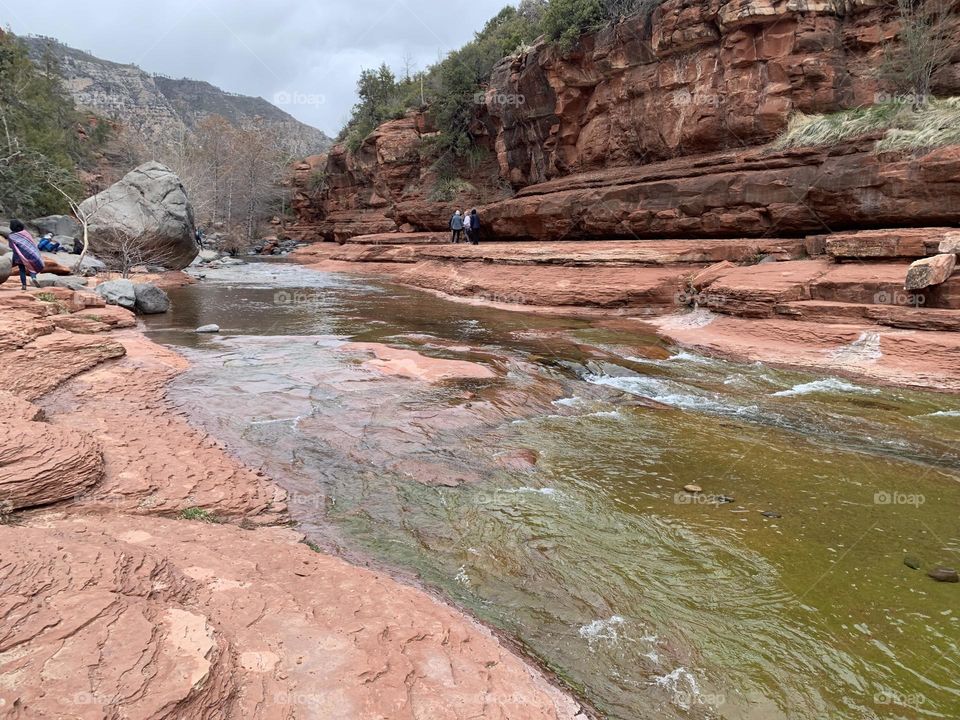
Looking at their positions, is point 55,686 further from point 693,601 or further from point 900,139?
point 900,139

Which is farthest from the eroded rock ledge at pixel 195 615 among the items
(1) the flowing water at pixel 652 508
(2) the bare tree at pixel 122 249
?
(2) the bare tree at pixel 122 249

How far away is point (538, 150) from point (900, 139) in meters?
12.6

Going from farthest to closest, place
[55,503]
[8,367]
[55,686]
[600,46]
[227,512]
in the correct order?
[600,46] < [8,367] < [227,512] < [55,503] < [55,686]

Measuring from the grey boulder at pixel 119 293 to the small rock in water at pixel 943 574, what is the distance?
42.9 feet

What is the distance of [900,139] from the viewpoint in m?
10.7

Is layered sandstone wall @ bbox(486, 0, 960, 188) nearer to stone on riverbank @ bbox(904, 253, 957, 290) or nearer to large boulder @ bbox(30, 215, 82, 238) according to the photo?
stone on riverbank @ bbox(904, 253, 957, 290)

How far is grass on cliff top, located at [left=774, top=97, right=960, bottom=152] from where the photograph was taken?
33.5ft

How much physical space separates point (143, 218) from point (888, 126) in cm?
2044

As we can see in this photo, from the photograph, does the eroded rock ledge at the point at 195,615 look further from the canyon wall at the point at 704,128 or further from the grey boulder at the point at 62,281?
the canyon wall at the point at 704,128

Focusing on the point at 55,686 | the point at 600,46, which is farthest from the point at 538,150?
the point at 55,686

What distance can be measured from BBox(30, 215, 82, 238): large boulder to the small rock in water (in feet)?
86.9

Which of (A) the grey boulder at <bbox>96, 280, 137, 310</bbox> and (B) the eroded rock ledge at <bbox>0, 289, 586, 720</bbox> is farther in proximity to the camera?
(A) the grey boulder at <bbox>96, 280, 137, 310</bbox>

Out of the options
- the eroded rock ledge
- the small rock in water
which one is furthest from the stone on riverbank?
the eroded rock ledge

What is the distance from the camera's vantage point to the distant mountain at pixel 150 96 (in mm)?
80062
